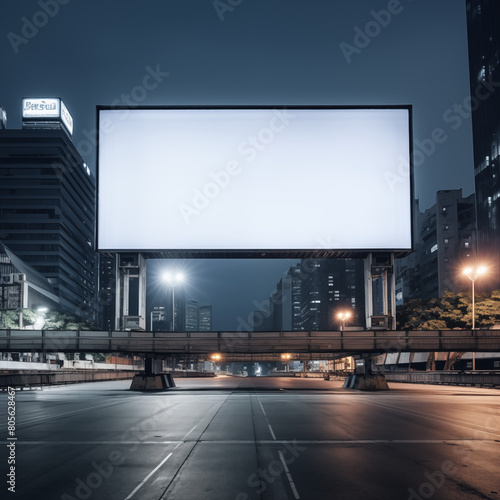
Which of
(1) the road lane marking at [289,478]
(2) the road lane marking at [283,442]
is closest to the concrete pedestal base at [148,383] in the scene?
(2) the road lane marking at [283,442]

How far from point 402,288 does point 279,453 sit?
617ft

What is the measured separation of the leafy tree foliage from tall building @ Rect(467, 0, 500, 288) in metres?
35.3

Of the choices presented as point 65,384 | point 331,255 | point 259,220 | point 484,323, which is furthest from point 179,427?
point 484,323

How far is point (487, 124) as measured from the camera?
465 feet

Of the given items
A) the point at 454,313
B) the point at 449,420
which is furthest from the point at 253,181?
the point at 454,313

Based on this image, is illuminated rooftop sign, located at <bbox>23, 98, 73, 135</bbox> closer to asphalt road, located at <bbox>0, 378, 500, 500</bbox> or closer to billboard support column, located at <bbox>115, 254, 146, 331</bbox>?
billboard support column, located at <bbox>115, 254, 146, 331</bbox>

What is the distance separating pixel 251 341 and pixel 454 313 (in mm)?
48291

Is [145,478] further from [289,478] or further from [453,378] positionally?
[453,378]

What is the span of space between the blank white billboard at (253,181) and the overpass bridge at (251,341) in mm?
7991

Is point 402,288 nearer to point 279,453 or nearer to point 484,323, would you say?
point 484,323

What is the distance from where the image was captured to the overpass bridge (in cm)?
5156

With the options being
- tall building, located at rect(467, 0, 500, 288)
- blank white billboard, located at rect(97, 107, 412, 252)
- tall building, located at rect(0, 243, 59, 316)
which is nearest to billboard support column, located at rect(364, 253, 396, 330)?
blank white billboard, located at rect(97, 107, 412, 252)

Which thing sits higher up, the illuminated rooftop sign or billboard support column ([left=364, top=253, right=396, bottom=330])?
the illuminated rooftop sign

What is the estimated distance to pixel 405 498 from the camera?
9.64 meters
